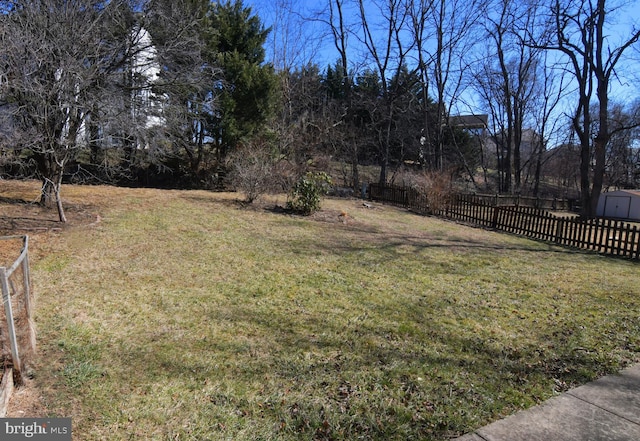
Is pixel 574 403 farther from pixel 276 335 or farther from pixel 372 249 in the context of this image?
pixel 372 249

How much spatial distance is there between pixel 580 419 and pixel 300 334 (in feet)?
7.46

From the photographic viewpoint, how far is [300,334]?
3.62 metres

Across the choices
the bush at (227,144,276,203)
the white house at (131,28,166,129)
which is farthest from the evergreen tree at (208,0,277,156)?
the white house at (131,28,166,129)

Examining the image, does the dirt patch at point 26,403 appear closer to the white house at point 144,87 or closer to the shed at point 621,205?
the white house at point 144,87

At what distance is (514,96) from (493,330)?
29.4 m

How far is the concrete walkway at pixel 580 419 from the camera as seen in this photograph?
2.35 metres

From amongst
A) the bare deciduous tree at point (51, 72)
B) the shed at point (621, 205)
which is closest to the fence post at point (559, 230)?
the bare deciduous tree at point (51, 72)

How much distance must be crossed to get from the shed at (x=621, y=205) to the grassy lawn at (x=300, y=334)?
78.4 ft

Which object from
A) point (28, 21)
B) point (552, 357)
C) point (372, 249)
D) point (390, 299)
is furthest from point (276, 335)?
point (28, 21)

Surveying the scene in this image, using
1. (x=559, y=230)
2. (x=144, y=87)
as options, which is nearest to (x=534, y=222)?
(x=559, y=230)

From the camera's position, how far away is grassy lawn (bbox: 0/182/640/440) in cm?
248

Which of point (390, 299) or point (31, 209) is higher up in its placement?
point (31, 209)

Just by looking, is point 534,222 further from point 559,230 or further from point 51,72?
point 51,72

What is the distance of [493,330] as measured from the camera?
3.98m
